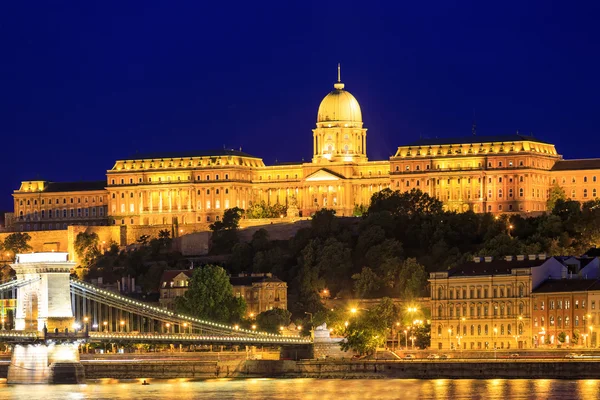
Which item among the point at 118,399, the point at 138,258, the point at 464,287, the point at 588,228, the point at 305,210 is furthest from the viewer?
the point at 305,210

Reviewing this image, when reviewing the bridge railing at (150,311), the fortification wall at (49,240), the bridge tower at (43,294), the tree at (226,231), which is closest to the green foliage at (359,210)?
the tree at (226,231)

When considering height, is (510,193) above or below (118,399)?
above

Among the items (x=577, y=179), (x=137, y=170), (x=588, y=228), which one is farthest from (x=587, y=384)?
(x=137, y=170)

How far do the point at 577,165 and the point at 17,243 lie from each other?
1661 inches

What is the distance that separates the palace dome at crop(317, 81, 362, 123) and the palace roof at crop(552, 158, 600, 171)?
22235mm

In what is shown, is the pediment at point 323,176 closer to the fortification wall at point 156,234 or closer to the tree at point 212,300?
the fortification wall at point 156,234

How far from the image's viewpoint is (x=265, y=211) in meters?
166

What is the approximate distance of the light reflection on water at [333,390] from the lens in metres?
86.2

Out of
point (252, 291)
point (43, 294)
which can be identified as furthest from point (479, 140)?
point (43, 294)

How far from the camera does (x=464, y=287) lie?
4471 inches

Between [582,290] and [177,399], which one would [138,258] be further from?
[177,399]

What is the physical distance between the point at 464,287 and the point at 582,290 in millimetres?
8655

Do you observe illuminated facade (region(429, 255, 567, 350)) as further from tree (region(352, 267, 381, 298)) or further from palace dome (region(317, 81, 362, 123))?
palace dome (region(317, 81, 362, 123))

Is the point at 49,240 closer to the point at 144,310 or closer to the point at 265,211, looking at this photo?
the point at 265,211
